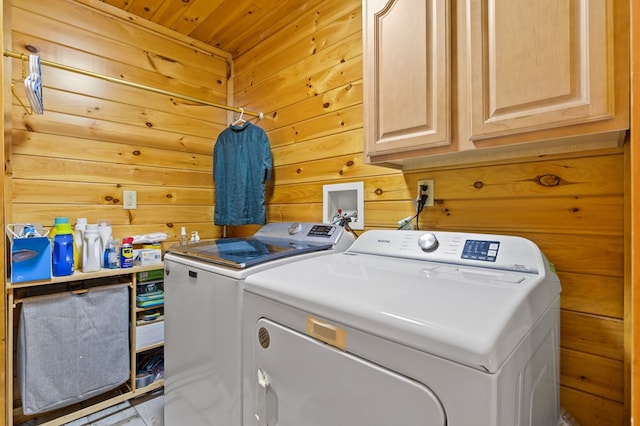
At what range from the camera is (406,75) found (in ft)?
3.78

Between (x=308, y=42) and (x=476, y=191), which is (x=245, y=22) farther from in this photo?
(x=476, y=191)

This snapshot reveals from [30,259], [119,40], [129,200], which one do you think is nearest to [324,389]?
[30,259]

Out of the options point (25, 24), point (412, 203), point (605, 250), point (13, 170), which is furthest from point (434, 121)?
point (25, 24)

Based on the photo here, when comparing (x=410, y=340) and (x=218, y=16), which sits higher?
(x=218, y=16)

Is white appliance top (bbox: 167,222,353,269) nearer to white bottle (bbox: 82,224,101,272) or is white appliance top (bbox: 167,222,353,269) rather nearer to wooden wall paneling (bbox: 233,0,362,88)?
white bottle (bbox: 82,224,101,272)

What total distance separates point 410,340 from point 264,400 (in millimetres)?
549

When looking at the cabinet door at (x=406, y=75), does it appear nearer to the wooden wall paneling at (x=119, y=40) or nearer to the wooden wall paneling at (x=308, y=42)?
the wooden wall paneling at (x=308, y=42)

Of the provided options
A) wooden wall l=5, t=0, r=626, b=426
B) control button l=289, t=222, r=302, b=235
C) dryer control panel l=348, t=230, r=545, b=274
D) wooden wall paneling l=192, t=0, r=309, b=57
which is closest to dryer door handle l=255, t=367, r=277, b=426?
dryer control panel l=348, t=230, r=545, b=274

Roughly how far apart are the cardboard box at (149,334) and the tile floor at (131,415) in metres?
0.33

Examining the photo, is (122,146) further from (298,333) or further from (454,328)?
(454,328)

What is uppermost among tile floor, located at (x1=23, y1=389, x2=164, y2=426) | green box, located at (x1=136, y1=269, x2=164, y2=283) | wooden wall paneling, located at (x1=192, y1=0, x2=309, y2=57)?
wooden wall paneling, located at (x1=192, y1=0, x2=309, y2=57)

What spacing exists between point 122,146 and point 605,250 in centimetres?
257

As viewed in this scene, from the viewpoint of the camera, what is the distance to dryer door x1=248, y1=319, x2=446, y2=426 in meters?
0.62

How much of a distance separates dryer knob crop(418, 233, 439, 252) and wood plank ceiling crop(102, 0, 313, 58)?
1705 millimetres
